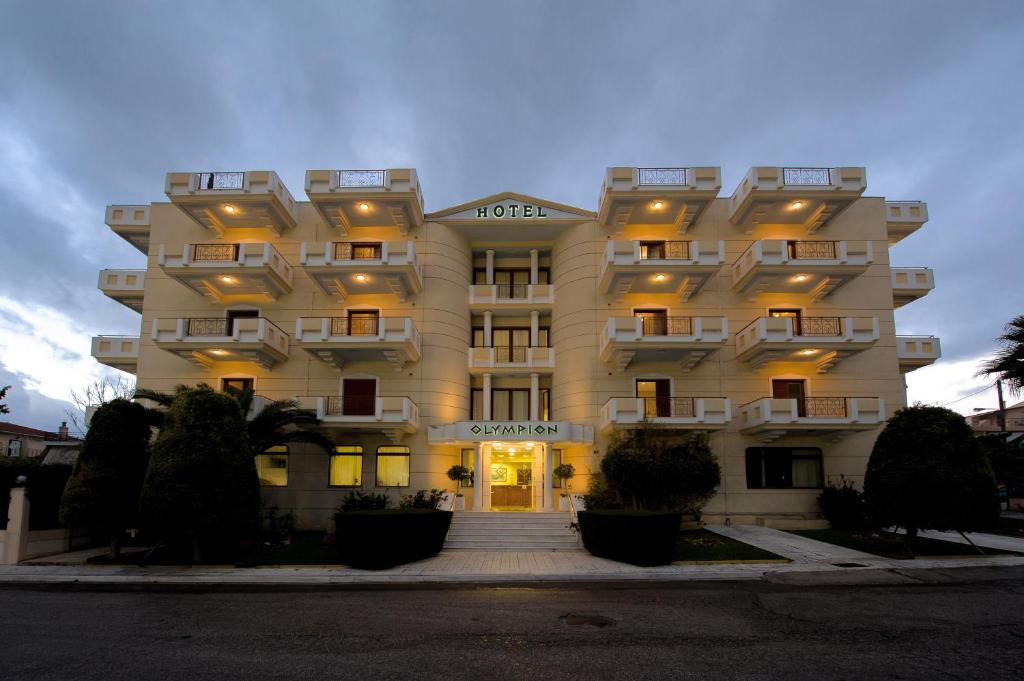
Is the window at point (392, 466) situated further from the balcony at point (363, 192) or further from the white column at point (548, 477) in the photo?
the balcony at point (363, 192)

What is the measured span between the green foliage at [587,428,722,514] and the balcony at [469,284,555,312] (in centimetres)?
965

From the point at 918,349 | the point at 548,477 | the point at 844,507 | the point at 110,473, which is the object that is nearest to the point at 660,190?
the point at 548,477

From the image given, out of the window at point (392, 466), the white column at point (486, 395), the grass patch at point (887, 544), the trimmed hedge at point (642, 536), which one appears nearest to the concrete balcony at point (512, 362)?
the white column at point (486, 395)

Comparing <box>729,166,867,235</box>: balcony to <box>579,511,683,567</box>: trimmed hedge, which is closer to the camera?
<box>579,511,683,567</box>: trimmed hedge

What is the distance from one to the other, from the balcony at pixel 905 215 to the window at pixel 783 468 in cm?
1191

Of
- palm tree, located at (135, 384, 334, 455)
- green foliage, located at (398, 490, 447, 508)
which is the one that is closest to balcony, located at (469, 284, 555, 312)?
green foliage, located at (398, 490, 447, 508)

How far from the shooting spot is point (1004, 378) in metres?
26.4

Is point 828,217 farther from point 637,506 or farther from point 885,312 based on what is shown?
point 637,506

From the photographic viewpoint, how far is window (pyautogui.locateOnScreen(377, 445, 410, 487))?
91.2ft

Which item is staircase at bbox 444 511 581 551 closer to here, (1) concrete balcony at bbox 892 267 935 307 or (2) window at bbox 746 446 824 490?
(2) window at bbox 746 446 824 490

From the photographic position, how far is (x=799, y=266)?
2689 centimetres

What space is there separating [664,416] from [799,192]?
1154 cm

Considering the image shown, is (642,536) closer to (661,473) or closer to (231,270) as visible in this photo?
(661,473)

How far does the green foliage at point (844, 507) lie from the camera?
2520 centimetres
